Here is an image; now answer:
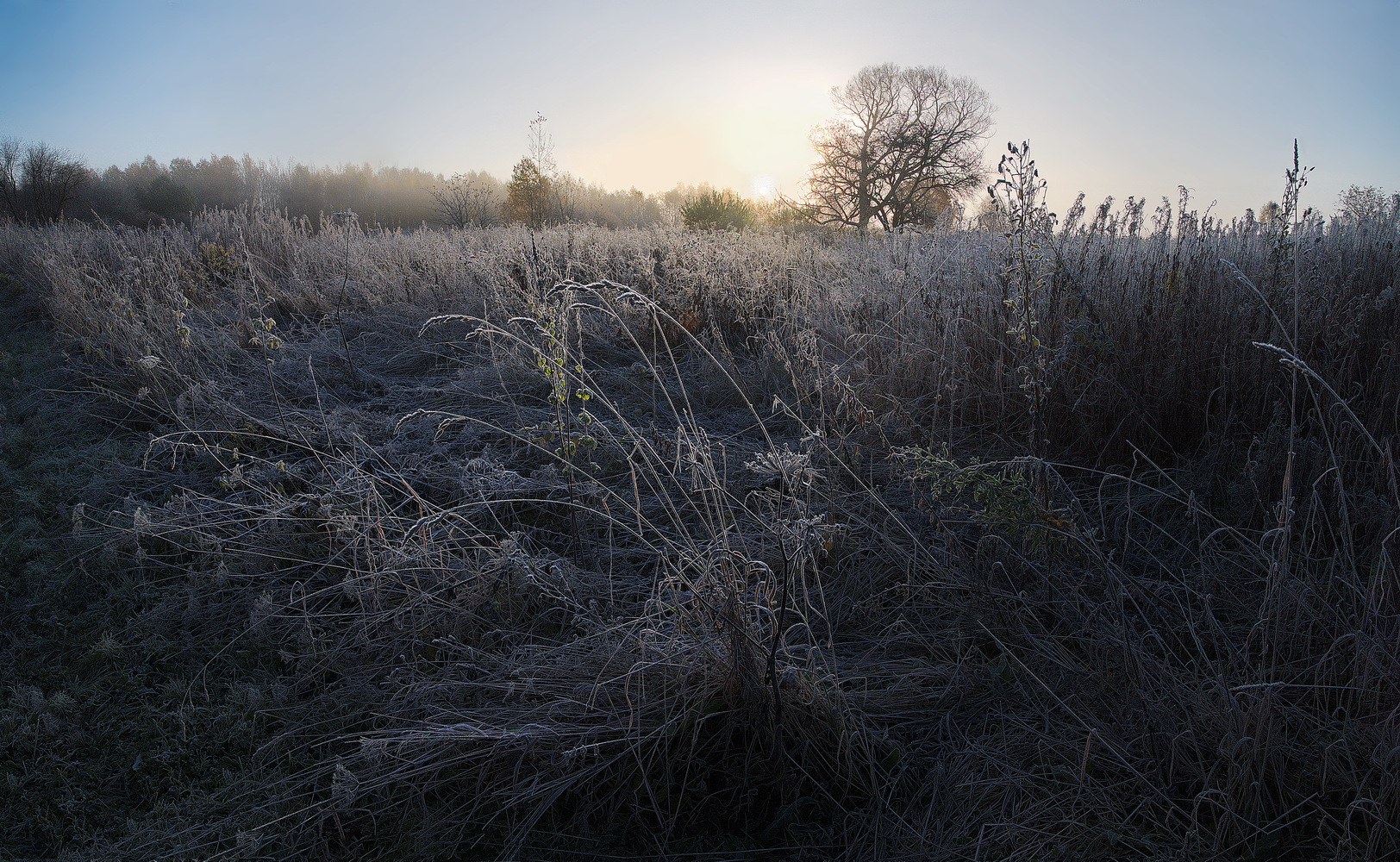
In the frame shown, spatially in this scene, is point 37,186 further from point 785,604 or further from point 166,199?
point 785,604

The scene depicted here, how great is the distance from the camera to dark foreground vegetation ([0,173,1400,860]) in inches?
57.5

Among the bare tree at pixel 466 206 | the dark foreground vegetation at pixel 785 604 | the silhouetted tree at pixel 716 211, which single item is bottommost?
the dark foreground vegetation at pixel 785 604

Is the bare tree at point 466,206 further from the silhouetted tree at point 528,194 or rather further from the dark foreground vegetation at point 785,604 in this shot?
the dark foreground vegetation at point 785,604

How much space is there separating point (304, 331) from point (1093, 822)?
5935 mm

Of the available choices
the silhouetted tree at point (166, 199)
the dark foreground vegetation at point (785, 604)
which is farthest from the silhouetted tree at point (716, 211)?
the silhouetted tree at point (166, 199)

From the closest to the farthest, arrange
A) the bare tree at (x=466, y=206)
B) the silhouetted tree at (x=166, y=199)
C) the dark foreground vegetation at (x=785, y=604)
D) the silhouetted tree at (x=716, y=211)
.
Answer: the dark foreground vegetation at (x=785, y=604) < the silhouetted tree at (x=716, y=211) < the bare tree at (x=466, y=206) < the silhouetted tree at (x=166, y=199)

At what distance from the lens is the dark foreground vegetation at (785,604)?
1.46 metres

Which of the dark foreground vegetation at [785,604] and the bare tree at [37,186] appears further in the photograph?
the bare tree at [37,186]

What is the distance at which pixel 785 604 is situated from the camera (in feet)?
4.79

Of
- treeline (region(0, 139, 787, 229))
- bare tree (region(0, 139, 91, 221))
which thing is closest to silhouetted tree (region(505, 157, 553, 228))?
treeline (region(0, 139, 787, 229))

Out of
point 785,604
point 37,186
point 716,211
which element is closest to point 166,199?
point 37,186

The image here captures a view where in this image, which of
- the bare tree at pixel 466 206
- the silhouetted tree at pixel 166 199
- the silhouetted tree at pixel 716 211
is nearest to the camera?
the silhouetted tree at pixel 716 211

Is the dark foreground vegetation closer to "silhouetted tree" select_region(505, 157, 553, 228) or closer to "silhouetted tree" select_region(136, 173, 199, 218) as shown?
"silhouetted tree" select_region(505, 157, 553, 228)

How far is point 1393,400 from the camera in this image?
2.64m
